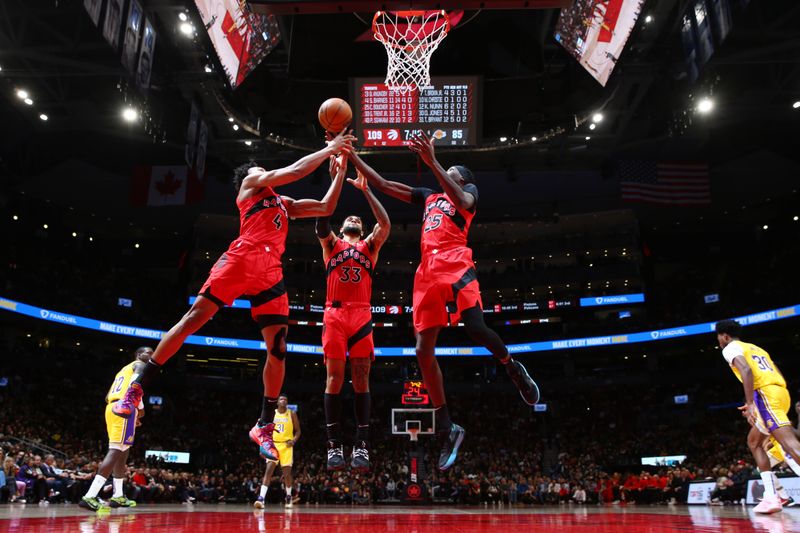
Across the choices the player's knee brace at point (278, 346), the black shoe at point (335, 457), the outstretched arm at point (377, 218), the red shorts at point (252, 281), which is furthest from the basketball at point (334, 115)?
the black shoe at point (335, 457)

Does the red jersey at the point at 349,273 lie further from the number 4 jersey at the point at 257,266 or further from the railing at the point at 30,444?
the railing at the point at 30,444

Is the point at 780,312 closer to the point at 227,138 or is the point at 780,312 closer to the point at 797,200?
the point at 797,200

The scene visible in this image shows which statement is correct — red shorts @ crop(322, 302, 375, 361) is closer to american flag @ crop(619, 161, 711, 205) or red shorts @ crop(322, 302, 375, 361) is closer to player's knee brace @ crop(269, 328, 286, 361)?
player's knee brace @ crop(269, 328, 286, 361)

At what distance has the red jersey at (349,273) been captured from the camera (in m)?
6.62

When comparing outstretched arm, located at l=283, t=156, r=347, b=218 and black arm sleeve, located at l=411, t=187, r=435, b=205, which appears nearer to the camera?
outstretched arm, located at l=283, t=156, r=347, b=218

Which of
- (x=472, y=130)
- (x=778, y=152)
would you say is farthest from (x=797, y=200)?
(x=472, y=130)

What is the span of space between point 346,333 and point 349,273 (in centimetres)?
64

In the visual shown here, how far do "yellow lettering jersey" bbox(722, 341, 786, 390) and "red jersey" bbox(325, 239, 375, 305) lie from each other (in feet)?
13.7

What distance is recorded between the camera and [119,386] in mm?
8883

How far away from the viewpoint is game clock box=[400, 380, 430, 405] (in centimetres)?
2217

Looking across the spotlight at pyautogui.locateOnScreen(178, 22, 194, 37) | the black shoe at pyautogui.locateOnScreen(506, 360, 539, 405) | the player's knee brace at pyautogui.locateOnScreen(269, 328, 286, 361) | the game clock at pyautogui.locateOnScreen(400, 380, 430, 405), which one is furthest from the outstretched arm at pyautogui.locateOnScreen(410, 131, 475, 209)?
the game clock at pyautogui.locateOnScreen(400, 380, 430, 405)

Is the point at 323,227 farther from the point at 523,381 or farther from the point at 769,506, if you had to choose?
the point at 769,506

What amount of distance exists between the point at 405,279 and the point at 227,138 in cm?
1627

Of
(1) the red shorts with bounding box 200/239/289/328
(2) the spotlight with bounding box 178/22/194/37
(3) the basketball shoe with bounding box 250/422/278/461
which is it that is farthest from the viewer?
(2) the spotlight with bounding box 178/22/194/37
